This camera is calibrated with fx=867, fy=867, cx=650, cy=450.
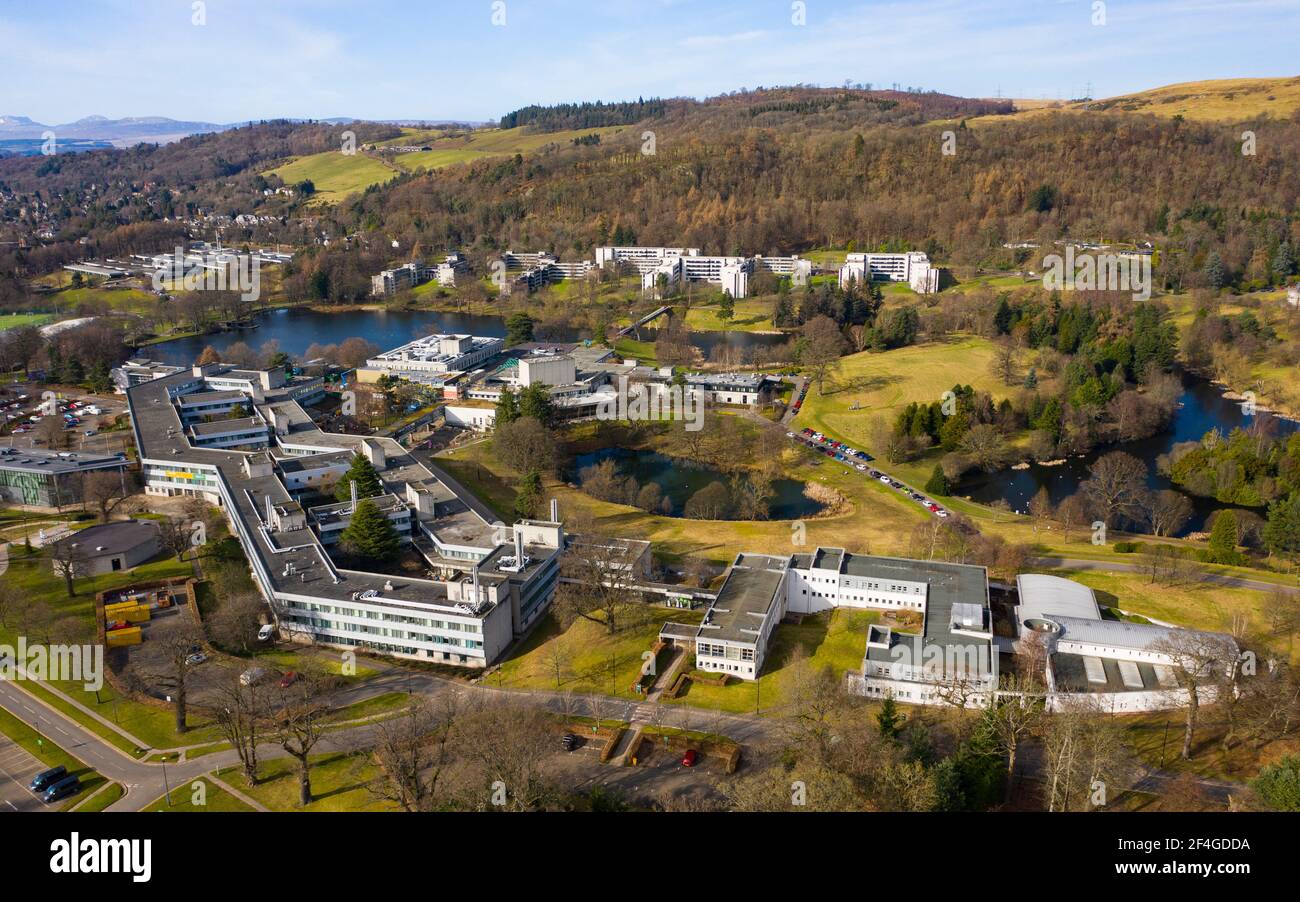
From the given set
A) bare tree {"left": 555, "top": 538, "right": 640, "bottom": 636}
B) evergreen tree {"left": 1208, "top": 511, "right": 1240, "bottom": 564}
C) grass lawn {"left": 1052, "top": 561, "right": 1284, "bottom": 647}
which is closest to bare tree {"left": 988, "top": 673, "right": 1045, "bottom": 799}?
grass lawn {"left": 1052, "top": 561, "right": 1284, "bottom": 647}

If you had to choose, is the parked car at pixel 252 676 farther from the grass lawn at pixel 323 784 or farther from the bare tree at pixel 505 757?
the bare tree at pixel 505 757

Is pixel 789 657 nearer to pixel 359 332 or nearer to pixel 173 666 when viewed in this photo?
pixel 173 666

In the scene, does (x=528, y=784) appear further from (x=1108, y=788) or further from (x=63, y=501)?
(x=63, y=501)

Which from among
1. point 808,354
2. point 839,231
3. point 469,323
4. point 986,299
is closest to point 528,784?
point 808,354

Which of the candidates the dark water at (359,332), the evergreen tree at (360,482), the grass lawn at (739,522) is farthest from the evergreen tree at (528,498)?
the dark water at (359,332)

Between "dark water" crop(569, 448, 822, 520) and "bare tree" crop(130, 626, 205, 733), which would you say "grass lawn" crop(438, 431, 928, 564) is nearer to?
"dark water" crop(569, 448, 822, 520)
